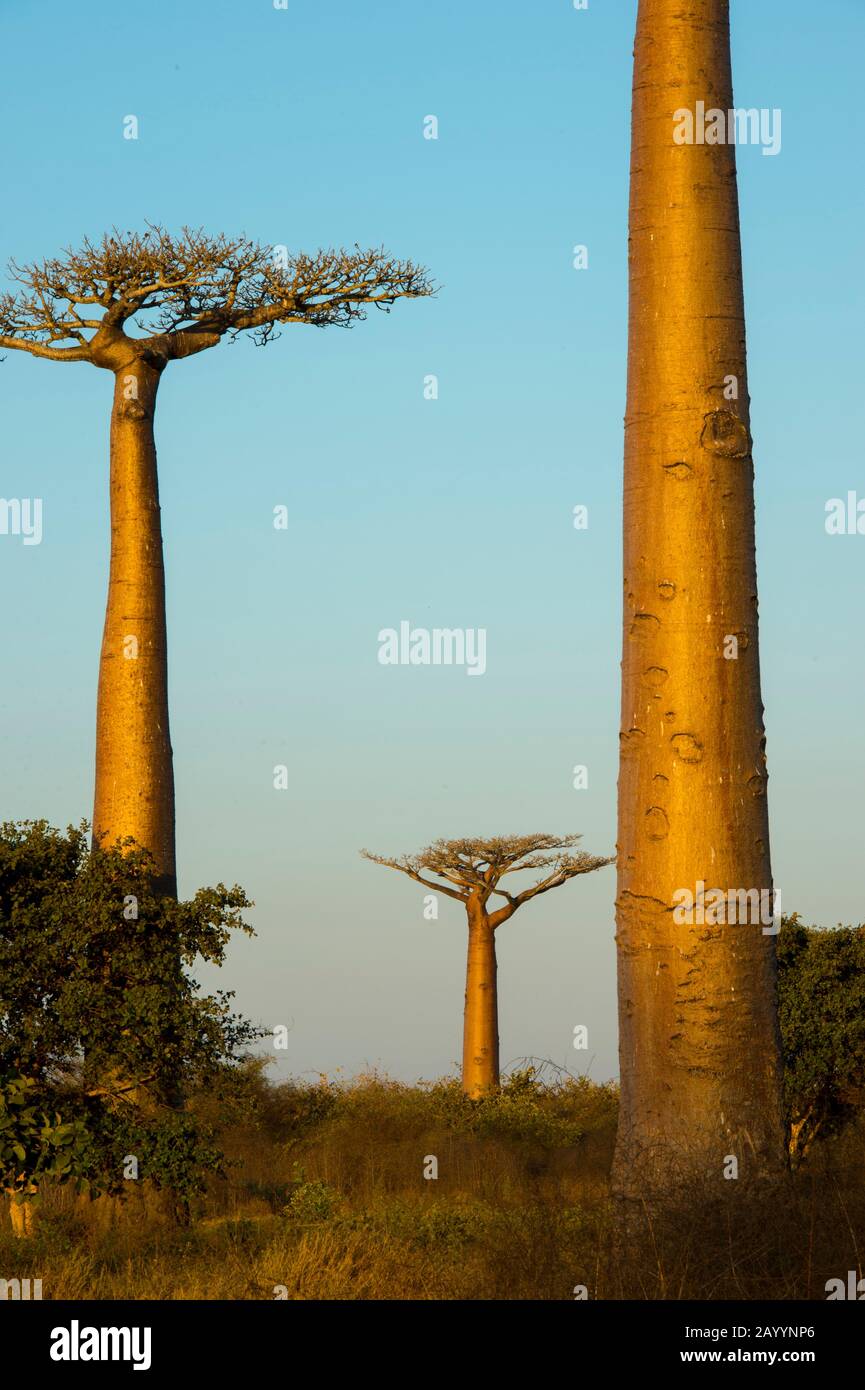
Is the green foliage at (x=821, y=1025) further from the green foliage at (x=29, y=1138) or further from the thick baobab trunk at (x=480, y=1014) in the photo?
the green foliage at (x=29, y=1138)

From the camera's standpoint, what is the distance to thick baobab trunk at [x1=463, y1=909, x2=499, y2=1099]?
23.5 m

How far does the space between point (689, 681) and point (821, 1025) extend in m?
11.3

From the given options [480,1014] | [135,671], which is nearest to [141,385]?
[135,671]

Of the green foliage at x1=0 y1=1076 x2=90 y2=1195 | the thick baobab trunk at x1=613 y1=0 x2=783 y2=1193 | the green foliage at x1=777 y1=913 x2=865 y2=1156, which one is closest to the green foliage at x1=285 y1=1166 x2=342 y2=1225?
the green foliage at x1=0 y1=1076 x2=90 y2=1195

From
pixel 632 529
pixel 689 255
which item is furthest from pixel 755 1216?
pixel 689 255

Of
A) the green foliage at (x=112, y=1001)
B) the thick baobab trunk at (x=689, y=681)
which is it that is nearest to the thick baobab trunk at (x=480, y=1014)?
the green foliage at (x=112, y=1001)

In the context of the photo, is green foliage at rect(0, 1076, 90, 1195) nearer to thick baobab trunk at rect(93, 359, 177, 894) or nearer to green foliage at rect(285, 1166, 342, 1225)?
green foliage at rect(285, 1166, 342, 1225)

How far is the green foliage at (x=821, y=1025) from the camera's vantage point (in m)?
17.0

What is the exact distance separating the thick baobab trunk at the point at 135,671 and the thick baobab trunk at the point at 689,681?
8047 millimetres

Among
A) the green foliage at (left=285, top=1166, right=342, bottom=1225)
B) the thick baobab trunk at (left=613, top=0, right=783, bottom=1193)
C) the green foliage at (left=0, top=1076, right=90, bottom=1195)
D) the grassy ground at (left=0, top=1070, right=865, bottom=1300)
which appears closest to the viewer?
the grassy ground at (left=0, top=1070, right=865, bottom=1300)

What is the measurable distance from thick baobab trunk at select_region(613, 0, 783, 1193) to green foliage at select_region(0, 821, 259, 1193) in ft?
19.4

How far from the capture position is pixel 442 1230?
9570mm

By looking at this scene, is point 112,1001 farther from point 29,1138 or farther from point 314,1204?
point 29,1138

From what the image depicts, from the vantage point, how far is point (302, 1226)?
397 inches
